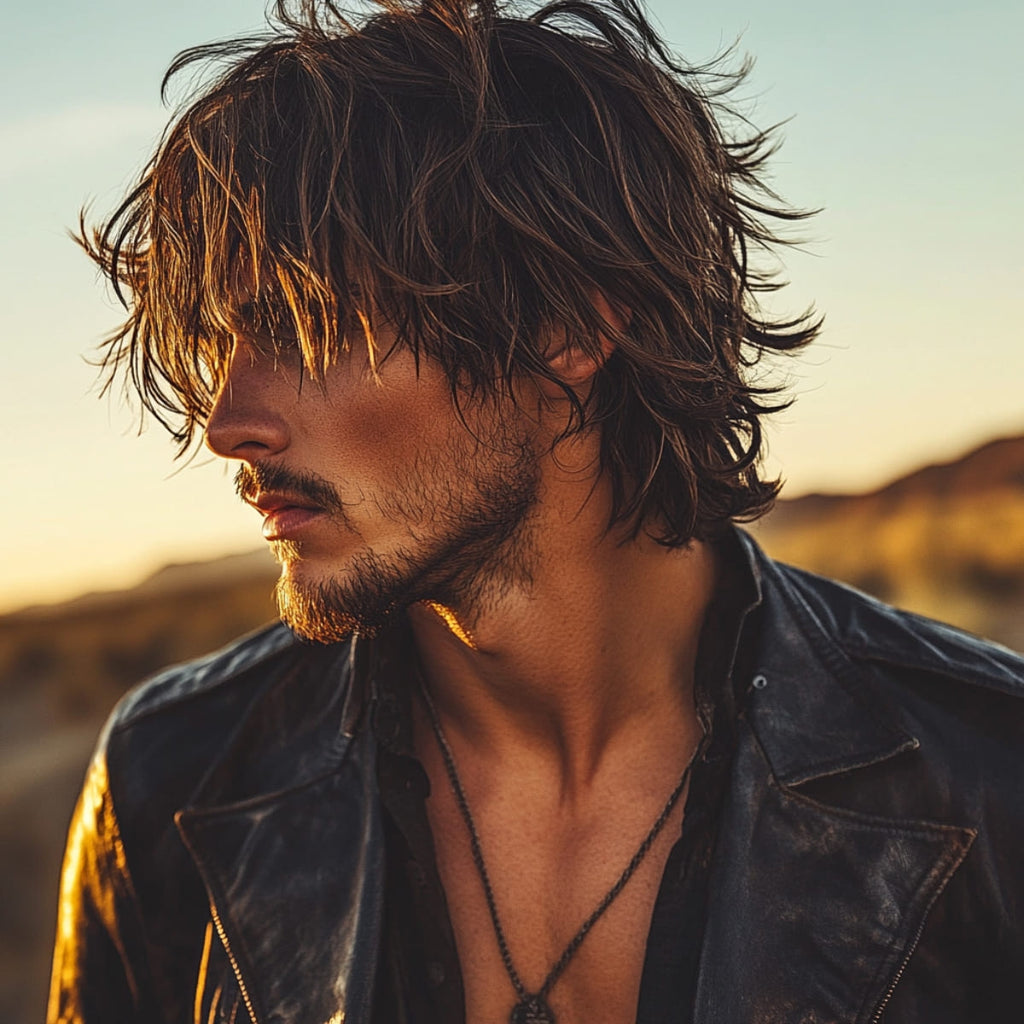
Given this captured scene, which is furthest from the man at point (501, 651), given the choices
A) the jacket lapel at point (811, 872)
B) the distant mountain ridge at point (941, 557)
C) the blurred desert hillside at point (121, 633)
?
the distant mountain ridge at point (941, 557)

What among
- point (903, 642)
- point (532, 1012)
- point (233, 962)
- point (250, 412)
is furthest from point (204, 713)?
point (903, 642)

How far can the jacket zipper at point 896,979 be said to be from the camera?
2287 millimetres

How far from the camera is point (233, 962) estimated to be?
8.46 ft

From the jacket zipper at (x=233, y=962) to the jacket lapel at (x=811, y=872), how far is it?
0.99m

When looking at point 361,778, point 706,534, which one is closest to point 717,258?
point 706,534

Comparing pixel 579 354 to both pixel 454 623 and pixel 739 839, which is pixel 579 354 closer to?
pixel 454 623

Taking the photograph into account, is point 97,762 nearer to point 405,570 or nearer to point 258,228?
point 405,570

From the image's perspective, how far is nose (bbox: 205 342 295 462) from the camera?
2.50 m

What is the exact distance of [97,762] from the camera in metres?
3.05

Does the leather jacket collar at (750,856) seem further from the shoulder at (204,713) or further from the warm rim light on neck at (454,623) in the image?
the warm rim light on neck at (454,623)

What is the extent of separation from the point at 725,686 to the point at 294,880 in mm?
1105

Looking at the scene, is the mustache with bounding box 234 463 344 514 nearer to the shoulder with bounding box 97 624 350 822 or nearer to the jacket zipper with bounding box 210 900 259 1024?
the shoulder with bounding box 97 624 350 822

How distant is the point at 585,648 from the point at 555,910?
62cm

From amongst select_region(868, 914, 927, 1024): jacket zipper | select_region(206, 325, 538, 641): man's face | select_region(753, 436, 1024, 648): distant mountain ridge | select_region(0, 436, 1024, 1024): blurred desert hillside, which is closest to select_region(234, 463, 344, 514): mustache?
select_region(206, 325, 538, 641): man's face
